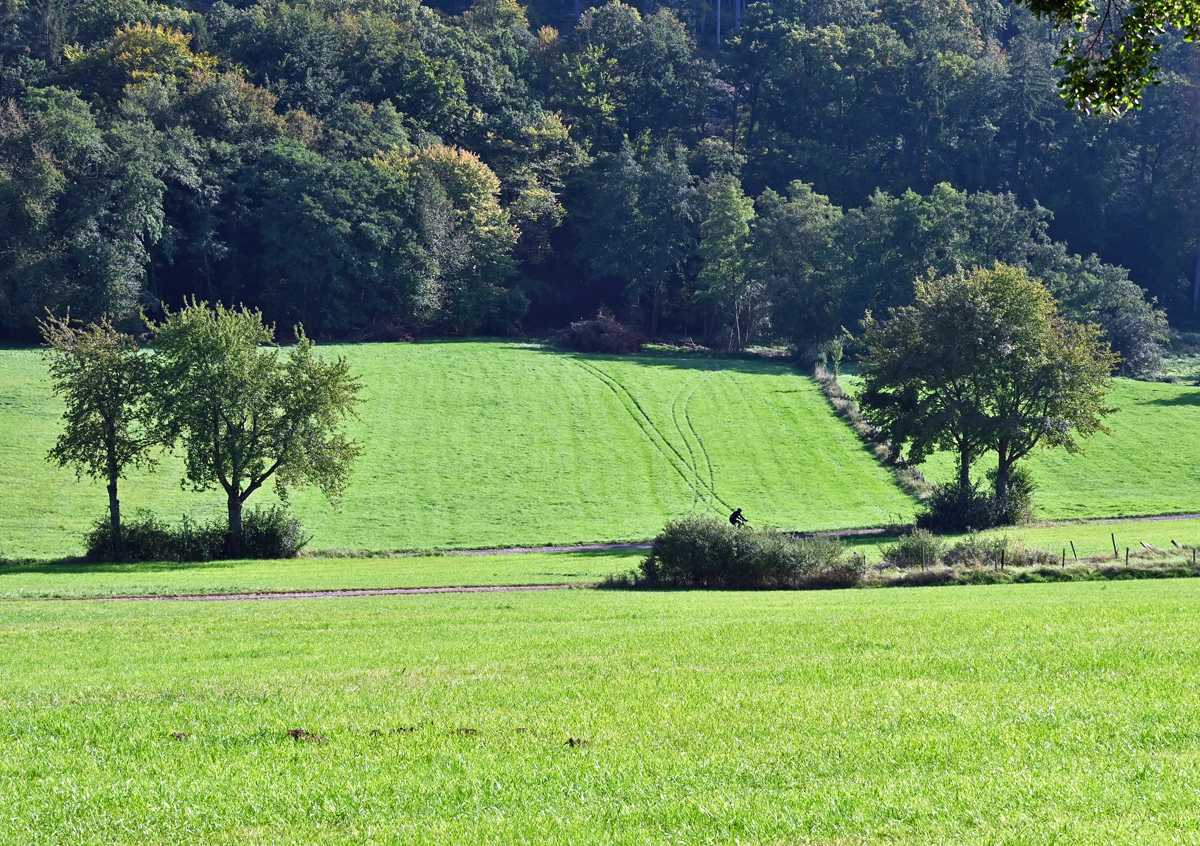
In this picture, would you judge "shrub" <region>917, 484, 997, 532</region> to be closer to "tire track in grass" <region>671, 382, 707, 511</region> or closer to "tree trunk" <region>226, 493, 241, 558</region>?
"tire track in grass" <region>671, 382, 707, 511</region>

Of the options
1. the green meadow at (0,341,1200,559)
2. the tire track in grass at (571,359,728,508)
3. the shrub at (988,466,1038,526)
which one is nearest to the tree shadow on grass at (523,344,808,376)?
the green meadow at (0,341,1200,559)

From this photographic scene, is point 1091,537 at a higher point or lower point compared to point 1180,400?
lower

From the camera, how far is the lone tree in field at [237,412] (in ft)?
161

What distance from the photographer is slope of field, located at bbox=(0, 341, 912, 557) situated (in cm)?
5634

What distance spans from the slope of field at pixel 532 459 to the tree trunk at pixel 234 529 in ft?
16.0

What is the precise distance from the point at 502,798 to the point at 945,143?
133677 mm

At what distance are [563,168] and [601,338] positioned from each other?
31.3m

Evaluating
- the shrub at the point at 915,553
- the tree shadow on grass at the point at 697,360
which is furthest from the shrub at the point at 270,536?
the tree shadow on grass at the point at 697,360

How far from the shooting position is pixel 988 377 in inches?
2244

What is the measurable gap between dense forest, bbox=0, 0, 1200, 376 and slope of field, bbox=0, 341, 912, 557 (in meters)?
11.4

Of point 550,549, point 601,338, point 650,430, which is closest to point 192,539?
point 550,549

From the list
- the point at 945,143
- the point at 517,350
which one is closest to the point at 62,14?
the point at 517,350

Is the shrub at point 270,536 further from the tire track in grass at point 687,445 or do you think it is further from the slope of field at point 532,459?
the tire track in grass at point 687,445

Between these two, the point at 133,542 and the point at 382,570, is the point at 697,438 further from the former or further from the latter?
the point at 133,542
